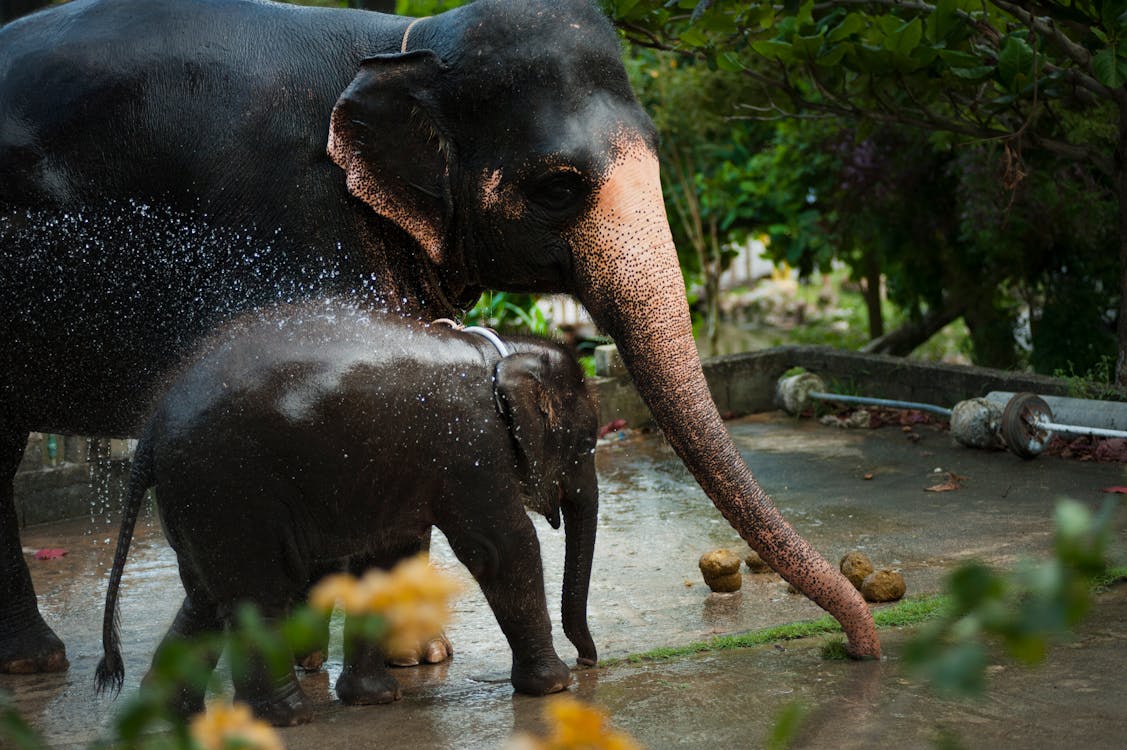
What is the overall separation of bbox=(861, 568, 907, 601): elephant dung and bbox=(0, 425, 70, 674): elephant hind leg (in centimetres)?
261

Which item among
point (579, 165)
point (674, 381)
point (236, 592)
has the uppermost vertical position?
point (579, 165)

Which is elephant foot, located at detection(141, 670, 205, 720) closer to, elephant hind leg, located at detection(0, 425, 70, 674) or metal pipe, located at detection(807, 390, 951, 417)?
elephant hind leg, located at detection(0, 425, 70, 674)

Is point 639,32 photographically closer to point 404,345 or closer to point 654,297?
point 654,297

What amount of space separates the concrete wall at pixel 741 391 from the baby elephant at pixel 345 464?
3135 mm

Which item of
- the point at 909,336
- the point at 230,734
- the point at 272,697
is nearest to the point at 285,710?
the point at 272,697

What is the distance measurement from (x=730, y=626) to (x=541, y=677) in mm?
903

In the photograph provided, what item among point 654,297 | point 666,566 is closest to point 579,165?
point 654,297

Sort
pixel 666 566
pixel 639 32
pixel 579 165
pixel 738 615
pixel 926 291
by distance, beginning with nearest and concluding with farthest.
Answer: pixel 579 165 < pixel 738 615 < pixel 666 566 < pixel 639 32 < pixel 926 291

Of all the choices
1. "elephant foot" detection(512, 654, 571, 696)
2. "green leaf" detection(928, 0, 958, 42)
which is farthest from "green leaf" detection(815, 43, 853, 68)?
"elephant foot" detection(512, 654, 571, 696)

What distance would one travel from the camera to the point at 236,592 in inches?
151

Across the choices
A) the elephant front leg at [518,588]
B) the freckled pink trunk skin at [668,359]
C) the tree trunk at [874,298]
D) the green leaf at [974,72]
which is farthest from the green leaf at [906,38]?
the tree trunk at [874,298]

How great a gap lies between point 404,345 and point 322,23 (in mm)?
1163

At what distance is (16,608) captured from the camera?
486cm

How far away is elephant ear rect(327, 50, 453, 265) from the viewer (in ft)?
14.0
